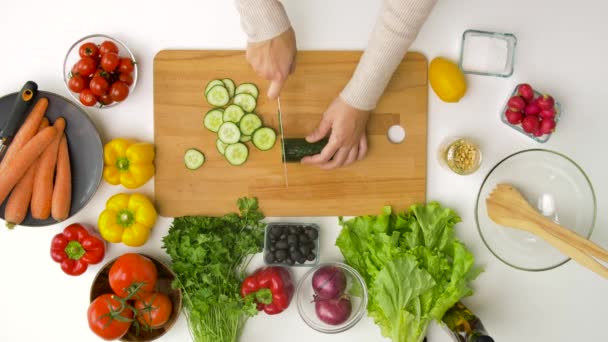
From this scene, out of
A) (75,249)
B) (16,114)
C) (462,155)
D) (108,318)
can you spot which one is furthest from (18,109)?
(462,155)

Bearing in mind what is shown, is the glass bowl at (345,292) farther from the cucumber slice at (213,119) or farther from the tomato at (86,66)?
the tomato at (86,66)

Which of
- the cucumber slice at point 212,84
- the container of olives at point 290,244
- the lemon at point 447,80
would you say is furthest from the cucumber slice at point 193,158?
the lemon at point 447,80

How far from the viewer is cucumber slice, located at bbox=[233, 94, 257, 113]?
1618 mm

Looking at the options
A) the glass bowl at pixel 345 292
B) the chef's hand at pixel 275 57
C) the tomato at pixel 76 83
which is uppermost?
the chef's hand at pixel 275 57

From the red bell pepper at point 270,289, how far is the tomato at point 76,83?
0.82 meters

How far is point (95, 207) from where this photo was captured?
166cm

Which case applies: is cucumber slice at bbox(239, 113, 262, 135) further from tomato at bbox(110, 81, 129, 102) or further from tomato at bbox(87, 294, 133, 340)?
tomato at bbox(87, 294, 133, 340)

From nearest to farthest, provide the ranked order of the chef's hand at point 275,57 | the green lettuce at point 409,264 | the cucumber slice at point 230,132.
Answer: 1. the chef's hand at point 275,57
2. the green lettuce at point 409,264
3. the cucumber slice at point 230,132

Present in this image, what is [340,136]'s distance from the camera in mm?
1545

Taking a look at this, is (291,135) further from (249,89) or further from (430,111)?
(430,111)

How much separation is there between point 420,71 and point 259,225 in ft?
2.47

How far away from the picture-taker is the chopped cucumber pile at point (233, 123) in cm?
161

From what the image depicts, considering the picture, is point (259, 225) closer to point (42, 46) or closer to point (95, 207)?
point (95, 207)

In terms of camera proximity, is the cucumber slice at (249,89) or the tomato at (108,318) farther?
the cucumber slice at (249,89)
